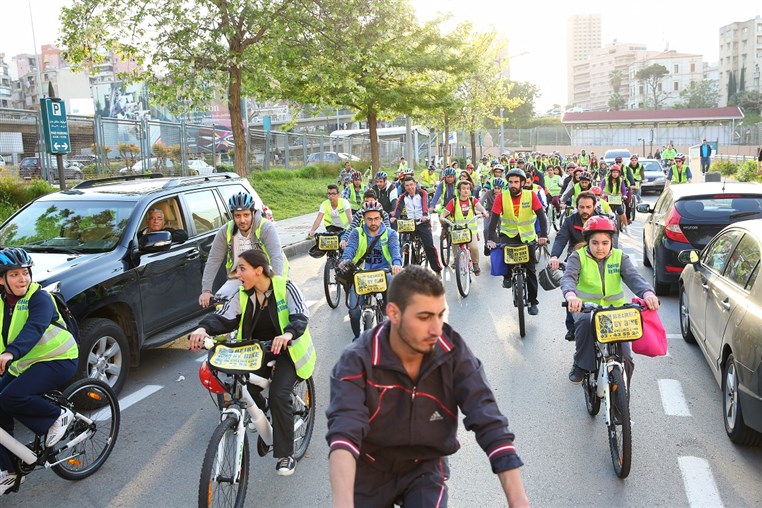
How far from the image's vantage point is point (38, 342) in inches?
194

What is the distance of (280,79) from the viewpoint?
19484mm

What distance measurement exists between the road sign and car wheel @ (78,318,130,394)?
5.50 metres

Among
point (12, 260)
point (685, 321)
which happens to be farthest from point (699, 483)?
point (12, 260)

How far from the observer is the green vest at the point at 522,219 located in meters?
9.96

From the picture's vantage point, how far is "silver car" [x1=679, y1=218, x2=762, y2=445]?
504cm

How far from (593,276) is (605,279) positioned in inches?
3.7

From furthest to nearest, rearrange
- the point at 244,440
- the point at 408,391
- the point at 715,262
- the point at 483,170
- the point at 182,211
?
the point at 483,170 < the point at 182,211 < the point at 715,262 < the point at 244,440 < the point at 408,391

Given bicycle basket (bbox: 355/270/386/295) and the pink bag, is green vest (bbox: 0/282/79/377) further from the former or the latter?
the pink bag

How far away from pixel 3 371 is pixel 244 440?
1588mm

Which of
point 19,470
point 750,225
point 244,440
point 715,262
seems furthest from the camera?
point 715,262

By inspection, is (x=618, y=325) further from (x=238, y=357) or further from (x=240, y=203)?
(x=240, y=203)

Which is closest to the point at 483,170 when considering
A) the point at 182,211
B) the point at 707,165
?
the point at 707,165

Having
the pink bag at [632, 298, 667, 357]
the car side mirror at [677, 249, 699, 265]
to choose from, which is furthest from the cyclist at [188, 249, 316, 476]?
the car side mirror at [677, 249, 699, 265]

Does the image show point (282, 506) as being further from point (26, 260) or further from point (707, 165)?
point (707, 165)
